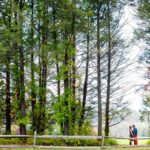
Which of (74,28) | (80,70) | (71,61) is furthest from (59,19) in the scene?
(80,70)

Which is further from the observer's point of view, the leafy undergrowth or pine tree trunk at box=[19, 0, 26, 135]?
pine tree trunk at box=[19, 0, 26, 135]

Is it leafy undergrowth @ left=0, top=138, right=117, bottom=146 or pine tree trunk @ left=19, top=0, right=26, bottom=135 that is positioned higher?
pine tree trunk @ left=19, top=0, right=26, bottom=135

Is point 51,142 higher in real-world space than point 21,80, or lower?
lower

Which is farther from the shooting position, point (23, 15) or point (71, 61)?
point (71, 61)

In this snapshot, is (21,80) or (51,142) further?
(21,80)

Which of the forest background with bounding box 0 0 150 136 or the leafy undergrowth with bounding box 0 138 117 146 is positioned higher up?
the forest background with bounding box 0 0 150 136

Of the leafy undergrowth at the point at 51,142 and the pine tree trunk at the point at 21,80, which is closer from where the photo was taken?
the leafy undergrowth at the point at 51,142

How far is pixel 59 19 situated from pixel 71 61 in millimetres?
2898

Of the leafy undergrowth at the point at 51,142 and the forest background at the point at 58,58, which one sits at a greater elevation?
the forest background at the point at 58,58

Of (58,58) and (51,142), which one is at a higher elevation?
(58,58)

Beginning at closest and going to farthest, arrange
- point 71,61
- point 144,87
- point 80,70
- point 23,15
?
point 23,15 → point 71,61 → point 80,70 → point 144,87

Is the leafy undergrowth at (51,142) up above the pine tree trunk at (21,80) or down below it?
below

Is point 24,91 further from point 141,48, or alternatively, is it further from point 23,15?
point 141,48

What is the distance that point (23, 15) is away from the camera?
A: 79.2 feet
